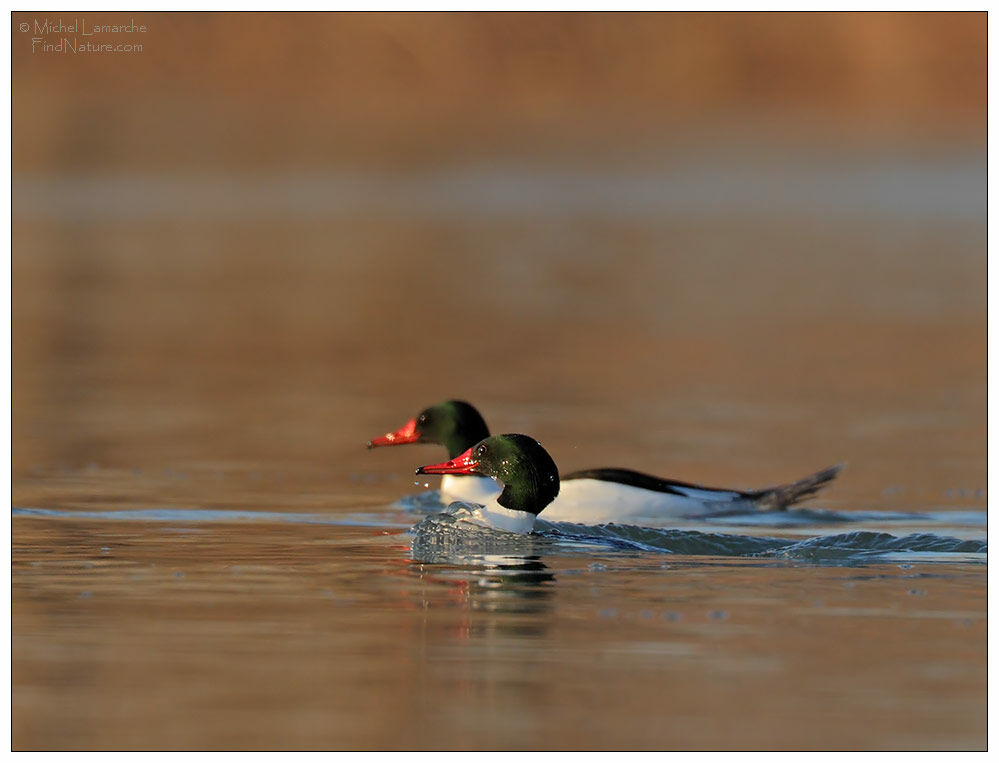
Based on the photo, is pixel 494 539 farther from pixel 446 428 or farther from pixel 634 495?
pixel 446 428

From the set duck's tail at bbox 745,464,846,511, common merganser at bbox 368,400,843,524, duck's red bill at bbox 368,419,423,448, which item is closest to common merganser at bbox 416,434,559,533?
common merganser at bbox 368,400,843,524

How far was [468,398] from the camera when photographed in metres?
16.4

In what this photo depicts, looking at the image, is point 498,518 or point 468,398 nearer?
point 498,518

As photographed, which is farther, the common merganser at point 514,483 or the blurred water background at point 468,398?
Result: the common merganser at point 514,483

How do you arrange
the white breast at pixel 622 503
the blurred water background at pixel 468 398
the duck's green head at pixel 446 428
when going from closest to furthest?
the blurred water background at pixel 468 398 < the white breast at pixel 622 503 < the duck's green head at pixel 446 428

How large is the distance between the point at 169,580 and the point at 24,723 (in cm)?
225

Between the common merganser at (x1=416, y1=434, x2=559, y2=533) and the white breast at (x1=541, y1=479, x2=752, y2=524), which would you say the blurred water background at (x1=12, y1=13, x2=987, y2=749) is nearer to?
the common merganser at (x1=416, y1=434, x2=559, y2=533)

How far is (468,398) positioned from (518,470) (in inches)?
215

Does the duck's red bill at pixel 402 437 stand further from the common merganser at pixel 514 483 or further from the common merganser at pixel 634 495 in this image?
the common merganser at pixel 514 483

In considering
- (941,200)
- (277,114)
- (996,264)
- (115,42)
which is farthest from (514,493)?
(277,114)

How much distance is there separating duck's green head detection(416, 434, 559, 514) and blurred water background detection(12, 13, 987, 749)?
535mm

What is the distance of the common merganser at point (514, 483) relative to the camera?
10.9 metres

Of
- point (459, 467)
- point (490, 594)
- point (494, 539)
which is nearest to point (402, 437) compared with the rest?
point (459, 467)

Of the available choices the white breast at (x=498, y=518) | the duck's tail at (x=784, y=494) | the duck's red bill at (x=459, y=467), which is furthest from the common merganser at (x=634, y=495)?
the white breast at (x=498, y=518)
